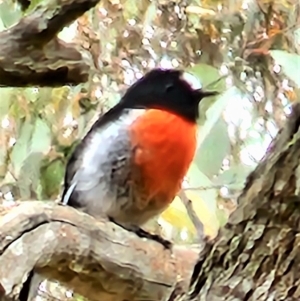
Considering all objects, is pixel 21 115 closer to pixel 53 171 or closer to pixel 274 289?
pixel 53 171

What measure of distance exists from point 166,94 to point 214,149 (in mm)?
149

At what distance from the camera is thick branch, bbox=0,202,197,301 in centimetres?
105

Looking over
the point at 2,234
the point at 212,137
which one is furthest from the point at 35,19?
the point at 212,137

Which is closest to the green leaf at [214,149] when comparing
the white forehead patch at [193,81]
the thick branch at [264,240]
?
the white forehead patch at [193,81]

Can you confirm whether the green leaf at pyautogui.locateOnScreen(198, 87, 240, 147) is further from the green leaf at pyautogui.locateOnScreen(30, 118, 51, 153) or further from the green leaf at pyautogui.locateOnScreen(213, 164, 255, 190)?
the green leaf at pyautogui.locateOnScreen(30, 118, 51, 153)

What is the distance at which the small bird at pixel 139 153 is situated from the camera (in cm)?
151

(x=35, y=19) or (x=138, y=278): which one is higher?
(x=35, y=19)

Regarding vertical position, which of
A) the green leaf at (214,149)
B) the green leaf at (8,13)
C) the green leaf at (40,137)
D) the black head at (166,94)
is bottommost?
the green leaf at (40,137)

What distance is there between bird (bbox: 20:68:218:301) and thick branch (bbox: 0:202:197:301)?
0.71 ft

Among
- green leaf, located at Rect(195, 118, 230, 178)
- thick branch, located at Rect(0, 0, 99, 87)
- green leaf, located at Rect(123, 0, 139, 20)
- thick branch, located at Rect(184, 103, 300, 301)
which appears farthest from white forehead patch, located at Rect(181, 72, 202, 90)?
thick branch, located at Rect(184, 103, 300, 301)

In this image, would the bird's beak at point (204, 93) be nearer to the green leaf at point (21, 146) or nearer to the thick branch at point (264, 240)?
the green leaf at point (21, 146)

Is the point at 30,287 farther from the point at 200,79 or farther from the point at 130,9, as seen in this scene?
the point at 130,9

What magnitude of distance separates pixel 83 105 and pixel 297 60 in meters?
0.62

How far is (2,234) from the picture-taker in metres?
1.04
